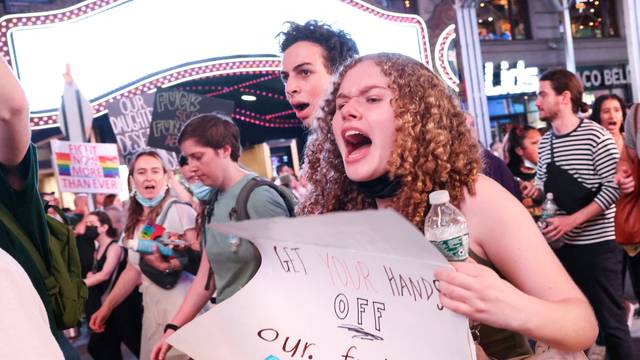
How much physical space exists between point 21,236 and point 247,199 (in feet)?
3.19

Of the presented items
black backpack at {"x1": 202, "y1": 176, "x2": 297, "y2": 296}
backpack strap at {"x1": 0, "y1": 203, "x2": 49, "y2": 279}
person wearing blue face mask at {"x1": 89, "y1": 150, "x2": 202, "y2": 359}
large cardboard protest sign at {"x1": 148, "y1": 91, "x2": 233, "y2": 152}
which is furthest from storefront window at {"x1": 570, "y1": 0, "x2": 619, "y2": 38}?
backpack strap at {"x1": 0, "y1": 203, "x2": 49, "y2": 279}

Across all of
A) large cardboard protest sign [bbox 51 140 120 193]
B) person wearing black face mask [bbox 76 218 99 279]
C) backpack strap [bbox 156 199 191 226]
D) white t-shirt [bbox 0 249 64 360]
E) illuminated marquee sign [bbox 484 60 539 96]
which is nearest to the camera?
white t-shirt [bbox 0 249 64 360]

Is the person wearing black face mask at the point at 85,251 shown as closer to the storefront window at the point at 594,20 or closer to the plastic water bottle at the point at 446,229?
the plastic water bottle at the point at 446,229

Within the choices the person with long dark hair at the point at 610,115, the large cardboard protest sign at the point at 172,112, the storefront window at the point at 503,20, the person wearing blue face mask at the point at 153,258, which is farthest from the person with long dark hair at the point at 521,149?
the storefront window at the point at 503,20

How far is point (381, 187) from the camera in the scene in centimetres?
154

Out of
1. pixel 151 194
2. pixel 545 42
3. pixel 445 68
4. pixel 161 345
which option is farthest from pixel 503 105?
pixel 161 345

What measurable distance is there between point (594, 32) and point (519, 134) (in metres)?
17.7

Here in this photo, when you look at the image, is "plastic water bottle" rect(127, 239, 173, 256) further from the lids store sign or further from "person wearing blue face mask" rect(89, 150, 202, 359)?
the lids store sign

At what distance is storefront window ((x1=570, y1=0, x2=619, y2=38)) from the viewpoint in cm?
2064

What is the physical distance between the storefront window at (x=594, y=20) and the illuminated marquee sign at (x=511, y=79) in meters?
3.35

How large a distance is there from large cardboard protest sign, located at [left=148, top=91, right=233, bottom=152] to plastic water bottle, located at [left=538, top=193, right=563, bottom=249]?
8.59ft

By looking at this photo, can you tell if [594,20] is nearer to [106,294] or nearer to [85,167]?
[85,167]

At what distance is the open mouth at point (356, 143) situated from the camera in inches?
58.7

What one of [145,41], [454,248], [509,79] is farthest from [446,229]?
[509,79]
